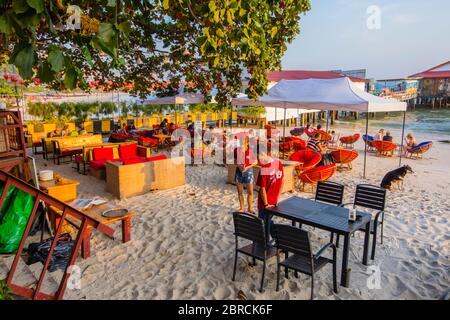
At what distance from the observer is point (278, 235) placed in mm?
3957

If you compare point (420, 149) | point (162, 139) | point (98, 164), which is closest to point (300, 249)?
point (98, 164)

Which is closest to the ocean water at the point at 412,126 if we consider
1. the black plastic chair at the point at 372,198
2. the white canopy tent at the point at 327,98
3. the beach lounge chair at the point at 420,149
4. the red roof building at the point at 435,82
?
the beach lounge chair at the point at 420,149

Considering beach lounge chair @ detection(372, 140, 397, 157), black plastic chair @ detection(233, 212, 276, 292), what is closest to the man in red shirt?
black plastic chair @ detection(233, 212, 276, 292)

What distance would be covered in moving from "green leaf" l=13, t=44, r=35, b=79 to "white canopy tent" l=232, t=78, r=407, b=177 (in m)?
7.08

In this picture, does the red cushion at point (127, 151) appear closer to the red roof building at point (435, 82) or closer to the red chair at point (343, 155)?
the red chair at point (343, 155)

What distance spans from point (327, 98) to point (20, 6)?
9217mm

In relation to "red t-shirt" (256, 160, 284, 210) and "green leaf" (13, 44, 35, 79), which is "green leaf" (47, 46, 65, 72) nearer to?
"green leaf" (13, 44, 35, 79)

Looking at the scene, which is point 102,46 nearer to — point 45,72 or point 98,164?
point 45,72

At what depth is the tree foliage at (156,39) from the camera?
2.36 meters

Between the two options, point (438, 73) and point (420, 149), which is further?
point (438, 73)

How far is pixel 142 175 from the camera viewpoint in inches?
318
